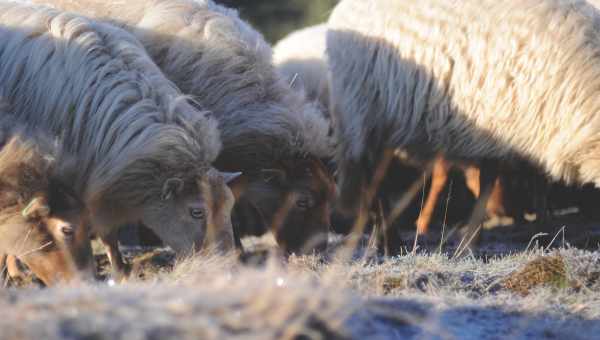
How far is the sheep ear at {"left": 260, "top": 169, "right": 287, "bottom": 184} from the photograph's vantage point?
752 cm

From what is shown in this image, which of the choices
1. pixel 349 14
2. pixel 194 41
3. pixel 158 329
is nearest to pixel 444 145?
pixel 349 14

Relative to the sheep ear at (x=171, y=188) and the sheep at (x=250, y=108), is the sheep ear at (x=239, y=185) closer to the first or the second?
the sheep at (x=250, y=108)

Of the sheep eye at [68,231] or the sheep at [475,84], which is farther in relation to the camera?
the sheep at [475,84]

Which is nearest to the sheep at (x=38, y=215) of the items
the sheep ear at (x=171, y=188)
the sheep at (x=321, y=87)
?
the sheep ear at (x=171, y=188)

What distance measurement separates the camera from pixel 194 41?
7500mm

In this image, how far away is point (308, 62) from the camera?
10.1 metres

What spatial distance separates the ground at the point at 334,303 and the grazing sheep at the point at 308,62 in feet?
10.7

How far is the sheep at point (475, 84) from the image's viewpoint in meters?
7.45

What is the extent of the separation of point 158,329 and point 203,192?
3.45 m

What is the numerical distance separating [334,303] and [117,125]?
349 centimetres

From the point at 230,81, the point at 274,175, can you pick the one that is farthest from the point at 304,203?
the point at 230,81

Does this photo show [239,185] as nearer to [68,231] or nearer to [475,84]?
[68,231]

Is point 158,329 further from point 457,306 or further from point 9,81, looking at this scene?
point 9,81

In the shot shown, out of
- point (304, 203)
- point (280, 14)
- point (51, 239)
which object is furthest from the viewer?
point (280, 14)
